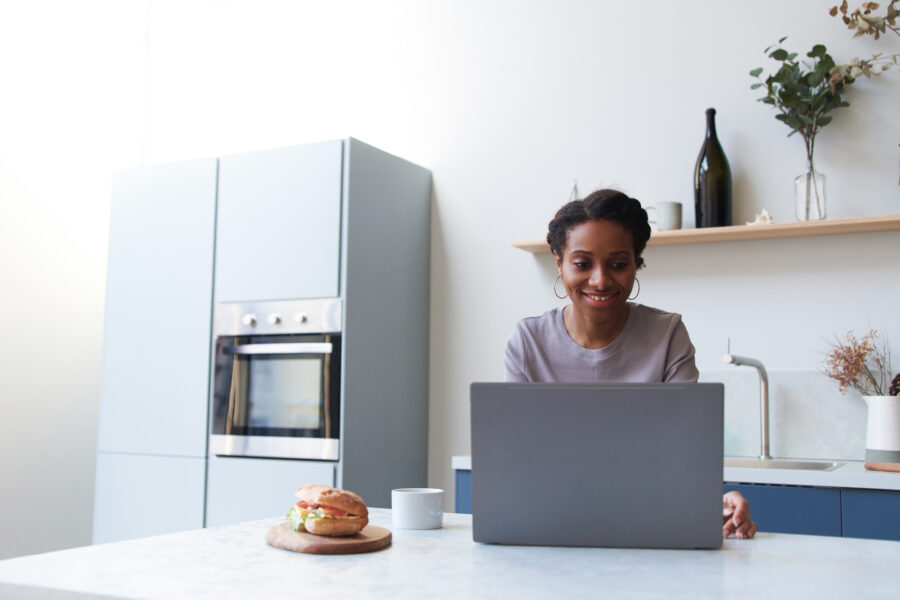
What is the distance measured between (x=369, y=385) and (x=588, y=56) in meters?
1.44

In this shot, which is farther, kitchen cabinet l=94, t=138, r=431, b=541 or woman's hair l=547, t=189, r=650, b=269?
kitchen cabinet l=94, t=138, r=431, b=541

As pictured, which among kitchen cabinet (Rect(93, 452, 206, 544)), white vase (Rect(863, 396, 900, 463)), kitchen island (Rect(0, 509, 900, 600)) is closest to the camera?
kitchen island (Rect(0, 509, 900, 600))

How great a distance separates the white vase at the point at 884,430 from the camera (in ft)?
7.99

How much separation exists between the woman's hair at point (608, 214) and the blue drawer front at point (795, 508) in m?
0.79

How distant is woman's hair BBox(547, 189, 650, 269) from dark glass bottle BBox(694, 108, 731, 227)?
94cm

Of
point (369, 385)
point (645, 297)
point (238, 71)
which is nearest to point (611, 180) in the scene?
point (645, 297)

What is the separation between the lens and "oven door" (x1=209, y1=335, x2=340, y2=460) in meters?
2.90

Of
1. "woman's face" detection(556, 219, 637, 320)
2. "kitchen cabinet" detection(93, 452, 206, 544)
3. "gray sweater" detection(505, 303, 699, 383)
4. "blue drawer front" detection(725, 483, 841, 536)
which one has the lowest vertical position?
"kitchen cabinet" detection(93, 452, 206, 544)

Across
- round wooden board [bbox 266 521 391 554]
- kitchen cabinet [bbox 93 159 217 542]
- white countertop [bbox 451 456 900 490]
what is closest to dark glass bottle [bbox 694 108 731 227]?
white countertop [bbox 451 456 900 490]

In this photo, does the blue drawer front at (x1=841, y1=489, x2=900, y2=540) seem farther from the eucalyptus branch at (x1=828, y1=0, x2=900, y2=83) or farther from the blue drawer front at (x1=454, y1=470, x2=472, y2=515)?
the eucalyptus branch at (x1=828, y1=0, x2=900, y2=83)

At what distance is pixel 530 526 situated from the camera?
4.16ft

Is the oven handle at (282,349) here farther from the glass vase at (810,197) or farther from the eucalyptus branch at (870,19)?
the eucalyptus branch at (870,19)

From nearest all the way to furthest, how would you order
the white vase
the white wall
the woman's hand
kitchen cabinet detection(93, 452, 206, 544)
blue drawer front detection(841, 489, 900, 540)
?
the woman's hand, blue drawer front detection(841, 489, 900, 540), the white vase, the white wall, kitchen cabinet detection(93, 452, 206, 544)

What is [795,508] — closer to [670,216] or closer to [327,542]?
[670,216]
